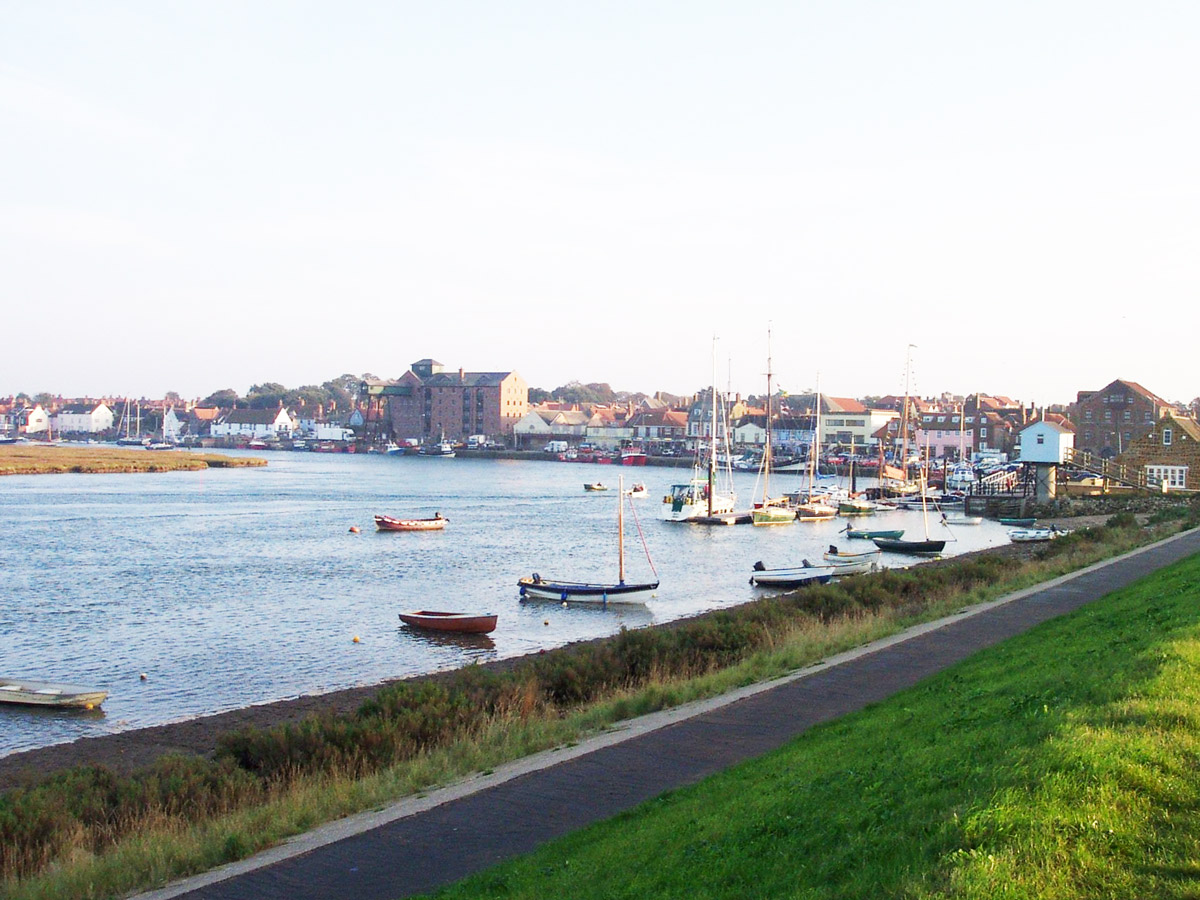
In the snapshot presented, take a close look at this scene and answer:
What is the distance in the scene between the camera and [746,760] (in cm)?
1296

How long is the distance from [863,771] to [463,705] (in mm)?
9136

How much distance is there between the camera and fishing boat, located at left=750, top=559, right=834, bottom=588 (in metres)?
45.4

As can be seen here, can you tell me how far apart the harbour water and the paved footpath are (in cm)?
1370

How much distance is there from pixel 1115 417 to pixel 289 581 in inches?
3394

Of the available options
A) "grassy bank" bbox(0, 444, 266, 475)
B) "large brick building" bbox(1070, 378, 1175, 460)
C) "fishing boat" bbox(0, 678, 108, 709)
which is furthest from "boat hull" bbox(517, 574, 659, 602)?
"grassy bank" bbox(0, 444, 266, 475)

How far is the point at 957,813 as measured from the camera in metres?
7.28

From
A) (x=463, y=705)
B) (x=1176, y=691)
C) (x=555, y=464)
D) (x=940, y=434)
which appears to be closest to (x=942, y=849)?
(x=1176, y=691)

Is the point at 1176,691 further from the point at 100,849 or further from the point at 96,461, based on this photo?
the point at 96,461

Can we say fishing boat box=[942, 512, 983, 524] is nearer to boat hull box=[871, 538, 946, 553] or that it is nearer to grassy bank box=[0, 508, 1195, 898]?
boat hull box=[871, 538, 946, 553]

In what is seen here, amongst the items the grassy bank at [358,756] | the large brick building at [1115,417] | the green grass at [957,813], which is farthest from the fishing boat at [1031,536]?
the green grass at [957,813]

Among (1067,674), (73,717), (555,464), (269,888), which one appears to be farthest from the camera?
(555,464)

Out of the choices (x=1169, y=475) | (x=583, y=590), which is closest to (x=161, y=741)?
(x=583, y=590)

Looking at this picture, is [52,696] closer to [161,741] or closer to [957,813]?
[161,741]

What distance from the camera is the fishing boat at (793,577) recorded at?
45369 millimetres
